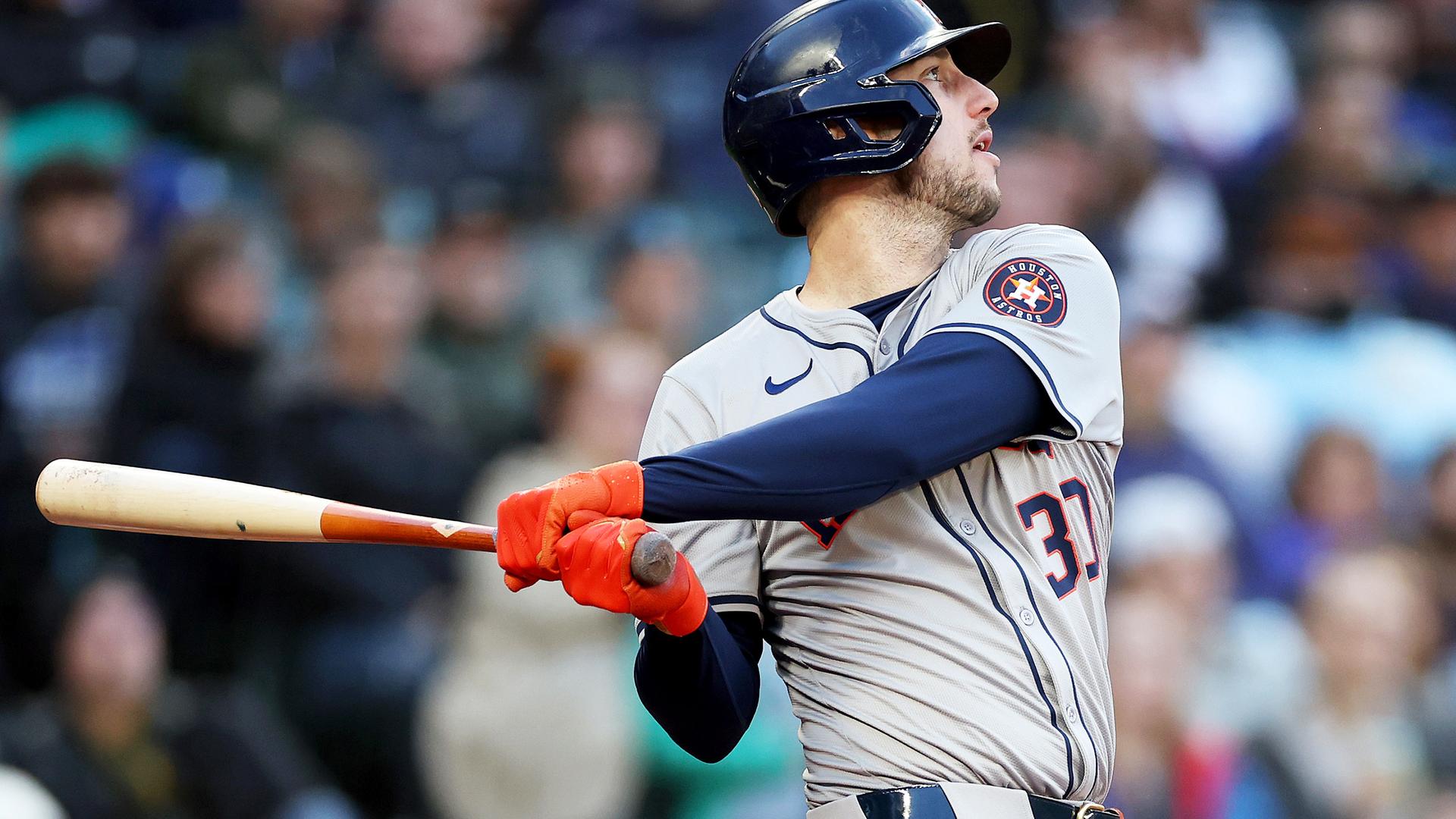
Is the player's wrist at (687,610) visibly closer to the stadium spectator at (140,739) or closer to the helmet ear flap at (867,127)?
the helmet ear flap at (867,127)

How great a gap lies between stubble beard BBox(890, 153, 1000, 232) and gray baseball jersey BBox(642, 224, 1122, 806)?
0.23 ft

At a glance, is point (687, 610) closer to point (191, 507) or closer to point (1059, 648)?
point (1059, 648)

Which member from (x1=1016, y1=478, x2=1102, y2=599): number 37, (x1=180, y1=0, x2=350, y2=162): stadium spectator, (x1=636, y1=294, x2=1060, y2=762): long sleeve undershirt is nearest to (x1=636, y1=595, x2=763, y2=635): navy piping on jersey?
(x1=636, y1=294, x2=1060, y2=762): long sleeve undershirt

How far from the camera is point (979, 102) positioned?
2510 mm

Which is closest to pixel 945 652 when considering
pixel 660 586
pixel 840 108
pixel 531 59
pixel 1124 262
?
pixel 660 586

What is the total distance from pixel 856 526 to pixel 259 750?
302 cm

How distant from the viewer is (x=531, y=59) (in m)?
6.59

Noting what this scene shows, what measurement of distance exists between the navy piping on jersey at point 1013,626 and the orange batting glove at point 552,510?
415 mm

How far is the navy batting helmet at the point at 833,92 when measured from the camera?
2.36 metres

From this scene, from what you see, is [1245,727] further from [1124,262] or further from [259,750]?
[259,750]

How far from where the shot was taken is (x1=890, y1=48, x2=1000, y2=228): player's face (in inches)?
95.4

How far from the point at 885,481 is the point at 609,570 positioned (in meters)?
0.37

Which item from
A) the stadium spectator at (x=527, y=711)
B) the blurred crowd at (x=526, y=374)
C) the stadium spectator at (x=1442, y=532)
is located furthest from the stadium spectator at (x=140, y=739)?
the stadium spectator at (x=1442, y=532)

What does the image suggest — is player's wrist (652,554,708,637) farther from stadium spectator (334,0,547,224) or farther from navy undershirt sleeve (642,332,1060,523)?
stadium spectator (334,0,547,224)
